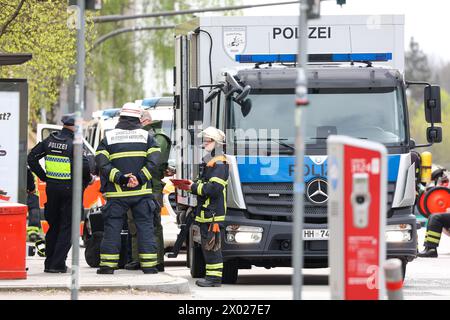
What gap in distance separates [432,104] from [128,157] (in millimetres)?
3799

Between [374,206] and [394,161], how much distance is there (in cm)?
620

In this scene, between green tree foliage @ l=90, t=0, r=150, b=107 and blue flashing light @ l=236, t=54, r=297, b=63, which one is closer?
blue flashing light @ l=236, t=54, r=297, b=63

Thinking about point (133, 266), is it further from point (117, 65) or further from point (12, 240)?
point (117, 65)

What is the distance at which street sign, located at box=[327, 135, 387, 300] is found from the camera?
415 inches

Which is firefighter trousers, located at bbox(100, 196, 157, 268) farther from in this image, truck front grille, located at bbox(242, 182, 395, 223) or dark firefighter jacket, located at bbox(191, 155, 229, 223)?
truck front grille, located at bbox(242, 182, 395, 223)

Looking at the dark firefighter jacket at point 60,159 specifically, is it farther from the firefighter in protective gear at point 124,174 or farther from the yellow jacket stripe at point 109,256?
the yellow jacket stripe at point 109,256

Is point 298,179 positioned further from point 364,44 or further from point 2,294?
point 364,44

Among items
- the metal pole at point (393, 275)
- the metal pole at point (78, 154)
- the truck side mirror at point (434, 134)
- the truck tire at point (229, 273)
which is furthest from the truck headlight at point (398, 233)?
the metal pole at point (393, 275)

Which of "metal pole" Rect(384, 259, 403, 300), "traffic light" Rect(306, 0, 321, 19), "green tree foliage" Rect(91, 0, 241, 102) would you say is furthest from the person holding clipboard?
"green tree foliage" Rect(91, 0, 241, 102)

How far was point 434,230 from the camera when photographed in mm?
23422

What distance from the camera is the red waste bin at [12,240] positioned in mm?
15250

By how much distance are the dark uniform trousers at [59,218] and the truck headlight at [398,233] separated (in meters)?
3.73

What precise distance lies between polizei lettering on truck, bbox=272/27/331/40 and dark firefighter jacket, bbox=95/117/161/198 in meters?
2.41

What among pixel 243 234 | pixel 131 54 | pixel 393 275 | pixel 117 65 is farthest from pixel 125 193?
pixel 131 54
